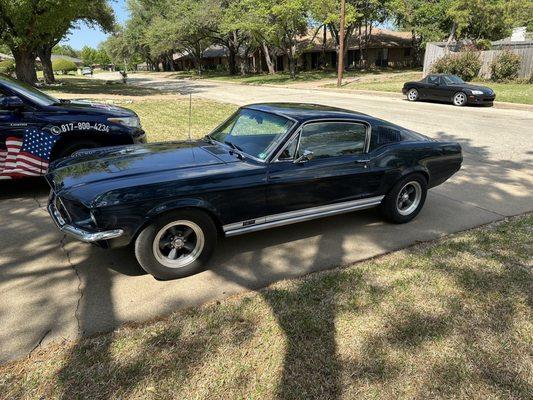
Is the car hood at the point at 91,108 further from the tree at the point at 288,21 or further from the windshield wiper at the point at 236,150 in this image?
the tree at the point at 288,21

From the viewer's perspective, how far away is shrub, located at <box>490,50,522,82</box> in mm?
23781

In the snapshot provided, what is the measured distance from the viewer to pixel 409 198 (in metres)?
5.08

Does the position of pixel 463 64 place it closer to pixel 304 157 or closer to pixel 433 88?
pixel 433 88

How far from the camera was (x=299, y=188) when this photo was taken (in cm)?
403

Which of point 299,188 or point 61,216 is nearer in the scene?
point 61,216

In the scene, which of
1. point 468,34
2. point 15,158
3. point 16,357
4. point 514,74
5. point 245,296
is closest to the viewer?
point 16,357

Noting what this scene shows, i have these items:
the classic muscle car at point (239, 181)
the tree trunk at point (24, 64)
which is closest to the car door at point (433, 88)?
the classic muscle car at point (239, 181)

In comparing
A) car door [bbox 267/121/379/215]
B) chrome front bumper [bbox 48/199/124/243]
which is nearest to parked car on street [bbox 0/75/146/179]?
chrome front bumper [bbox 48/199/124/243]

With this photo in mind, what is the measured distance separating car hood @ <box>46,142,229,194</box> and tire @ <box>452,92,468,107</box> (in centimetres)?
1527

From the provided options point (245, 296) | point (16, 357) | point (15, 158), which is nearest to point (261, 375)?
point (245, 296)

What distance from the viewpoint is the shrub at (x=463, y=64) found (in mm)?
24656

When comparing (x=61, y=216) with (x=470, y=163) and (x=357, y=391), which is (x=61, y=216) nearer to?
(x=357, y=391)

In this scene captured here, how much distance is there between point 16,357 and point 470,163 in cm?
784

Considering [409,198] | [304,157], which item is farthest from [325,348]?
[409,198]
